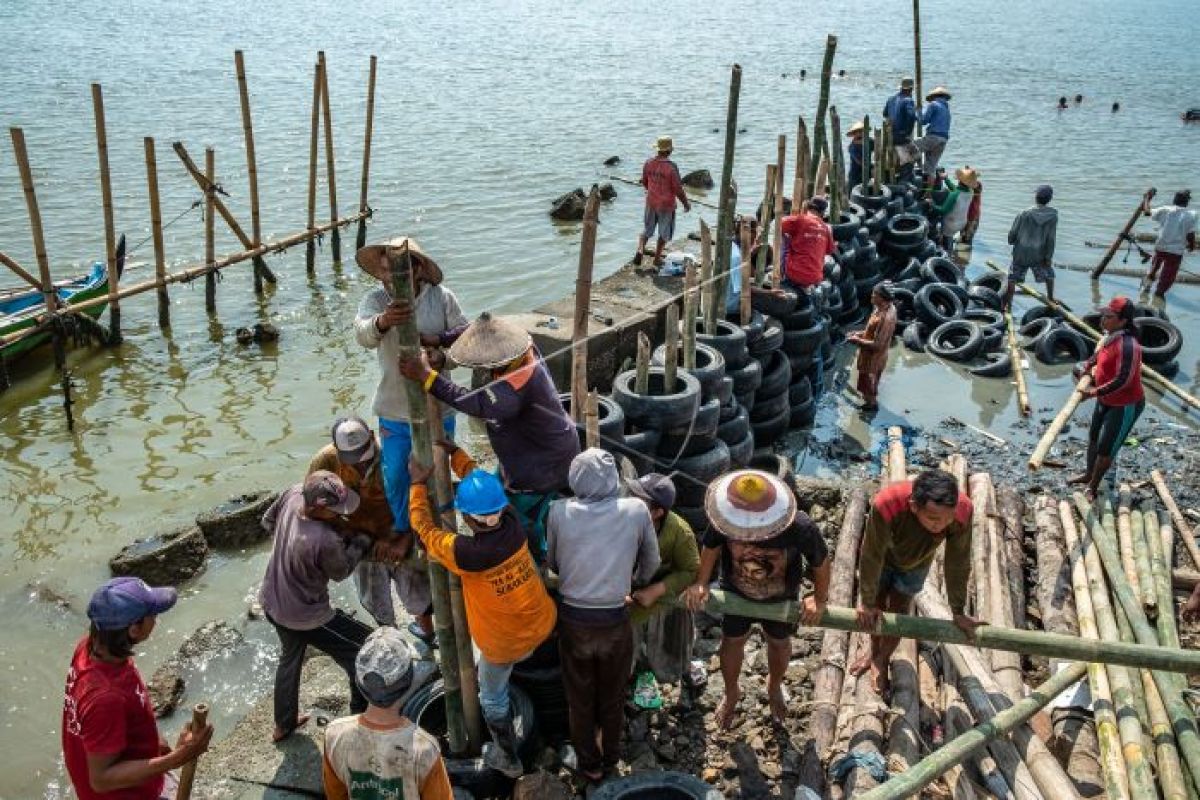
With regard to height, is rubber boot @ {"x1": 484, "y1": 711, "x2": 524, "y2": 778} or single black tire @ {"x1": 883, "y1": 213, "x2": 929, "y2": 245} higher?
single black tire @ {"x1": 883, "y1": 213, "x2": 929, "y2": 245}

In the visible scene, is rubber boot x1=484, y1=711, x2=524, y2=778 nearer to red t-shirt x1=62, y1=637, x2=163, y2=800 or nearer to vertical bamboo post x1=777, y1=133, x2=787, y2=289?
red t-shirt x1=62, y1=637, x2=163, y2=800

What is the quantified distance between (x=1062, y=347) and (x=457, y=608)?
40.1ft

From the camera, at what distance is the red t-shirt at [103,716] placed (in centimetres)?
384

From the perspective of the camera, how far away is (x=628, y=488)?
5.30 meters

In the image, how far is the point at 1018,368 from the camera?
42.1ft

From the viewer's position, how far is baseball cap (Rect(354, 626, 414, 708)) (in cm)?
350

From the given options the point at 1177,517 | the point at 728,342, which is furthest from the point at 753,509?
the point at 1177,517

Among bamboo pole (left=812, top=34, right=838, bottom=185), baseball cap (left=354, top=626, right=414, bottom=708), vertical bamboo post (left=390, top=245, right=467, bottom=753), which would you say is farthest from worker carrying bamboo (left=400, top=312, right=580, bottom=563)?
bamboo pole (left=812, top=34, right=838, bottom=185)

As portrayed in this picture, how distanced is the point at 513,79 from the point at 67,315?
35.7m

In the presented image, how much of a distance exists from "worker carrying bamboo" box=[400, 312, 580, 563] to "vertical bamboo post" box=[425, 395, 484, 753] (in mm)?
159

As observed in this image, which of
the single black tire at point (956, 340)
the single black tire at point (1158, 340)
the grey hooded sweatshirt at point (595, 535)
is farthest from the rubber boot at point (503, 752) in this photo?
the single black tire at point (1158, 340)

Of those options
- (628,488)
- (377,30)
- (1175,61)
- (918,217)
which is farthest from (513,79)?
(1175,61)

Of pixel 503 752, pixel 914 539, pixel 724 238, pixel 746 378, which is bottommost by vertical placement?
pixel 503 752

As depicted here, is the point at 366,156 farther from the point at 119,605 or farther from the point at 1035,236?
the point at 119,605
